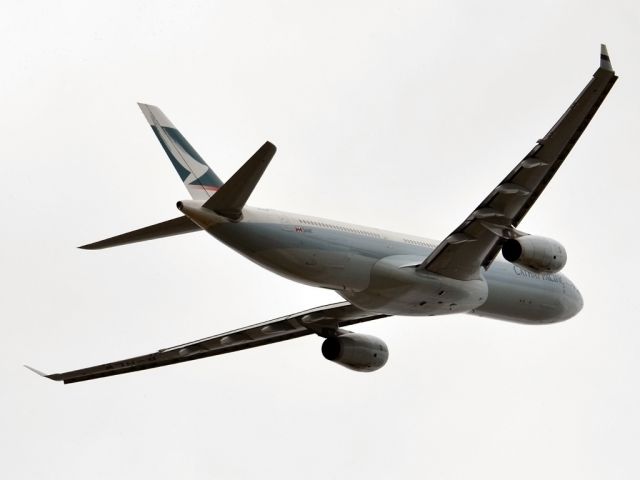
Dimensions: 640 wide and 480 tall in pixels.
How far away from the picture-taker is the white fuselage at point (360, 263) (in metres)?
33.0

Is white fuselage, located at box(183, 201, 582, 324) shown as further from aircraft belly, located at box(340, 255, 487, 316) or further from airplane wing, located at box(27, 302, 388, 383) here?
airplane wing, located at box(27, 302, 388, 383)

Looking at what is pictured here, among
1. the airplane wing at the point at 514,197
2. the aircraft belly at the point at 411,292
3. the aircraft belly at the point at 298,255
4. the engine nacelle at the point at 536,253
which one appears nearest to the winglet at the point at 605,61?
the airplane wing at the point at 514,197

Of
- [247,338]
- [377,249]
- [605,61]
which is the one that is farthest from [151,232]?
[605,61]

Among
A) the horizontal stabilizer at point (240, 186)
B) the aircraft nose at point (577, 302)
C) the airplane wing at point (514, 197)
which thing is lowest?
the horizontal stabilizer at point (240, 186)

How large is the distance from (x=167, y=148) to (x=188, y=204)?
337 cm

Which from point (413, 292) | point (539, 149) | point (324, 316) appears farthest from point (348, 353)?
point (539, 149)

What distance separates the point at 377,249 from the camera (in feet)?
116

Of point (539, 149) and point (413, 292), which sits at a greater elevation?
point (539, 149)

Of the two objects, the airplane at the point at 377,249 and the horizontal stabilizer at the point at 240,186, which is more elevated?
the airplane at the point at 377,249

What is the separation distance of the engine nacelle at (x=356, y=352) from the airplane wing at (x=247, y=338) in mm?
508

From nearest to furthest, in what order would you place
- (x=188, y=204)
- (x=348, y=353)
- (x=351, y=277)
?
1. (x=188, y=204)
2. (x=351, y=277)
3. (x=348, y=353)

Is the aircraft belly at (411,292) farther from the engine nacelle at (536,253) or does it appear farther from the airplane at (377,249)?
the engine nacelle at (536,253)

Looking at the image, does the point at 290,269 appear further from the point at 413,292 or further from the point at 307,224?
the point at 413,292

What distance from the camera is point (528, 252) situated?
1334 inches
